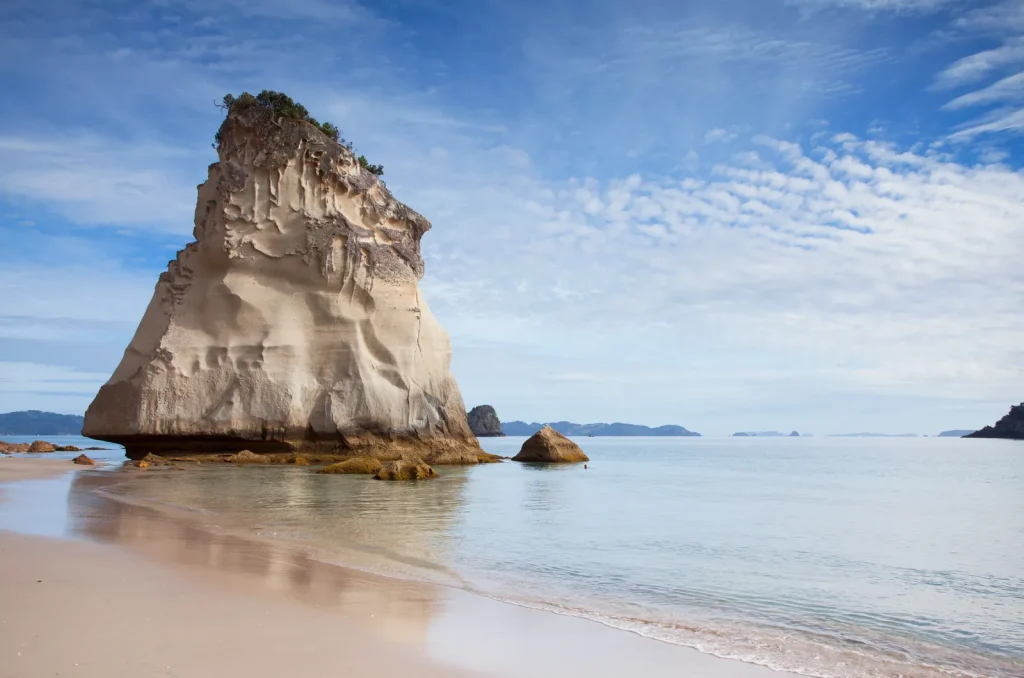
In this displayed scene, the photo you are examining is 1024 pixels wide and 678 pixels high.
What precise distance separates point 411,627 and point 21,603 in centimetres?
312

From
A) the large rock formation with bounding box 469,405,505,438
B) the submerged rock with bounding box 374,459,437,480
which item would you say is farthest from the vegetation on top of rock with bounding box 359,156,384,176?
the large rock formation with bounding box 469,405,505,438

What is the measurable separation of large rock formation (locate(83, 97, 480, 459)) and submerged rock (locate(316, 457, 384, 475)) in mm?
4465

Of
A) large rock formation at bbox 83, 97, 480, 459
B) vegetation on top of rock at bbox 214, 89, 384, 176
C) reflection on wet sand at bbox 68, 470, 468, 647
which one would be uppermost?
vegetation on top of rock at bbox 214, 89, 384, 176

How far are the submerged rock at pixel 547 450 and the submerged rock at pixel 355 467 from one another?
13.7 m

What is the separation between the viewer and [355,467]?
24.8m

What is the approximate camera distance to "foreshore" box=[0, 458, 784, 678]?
4.61 metres

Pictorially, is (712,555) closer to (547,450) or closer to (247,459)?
(247,459)

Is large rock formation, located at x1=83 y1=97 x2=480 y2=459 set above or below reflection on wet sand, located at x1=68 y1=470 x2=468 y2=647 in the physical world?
above

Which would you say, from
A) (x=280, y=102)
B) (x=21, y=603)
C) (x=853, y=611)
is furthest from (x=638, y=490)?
(x=280, y=102)

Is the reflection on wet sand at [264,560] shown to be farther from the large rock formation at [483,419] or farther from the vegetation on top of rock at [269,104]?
the large rock formation at [483,419]

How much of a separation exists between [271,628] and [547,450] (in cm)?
3311

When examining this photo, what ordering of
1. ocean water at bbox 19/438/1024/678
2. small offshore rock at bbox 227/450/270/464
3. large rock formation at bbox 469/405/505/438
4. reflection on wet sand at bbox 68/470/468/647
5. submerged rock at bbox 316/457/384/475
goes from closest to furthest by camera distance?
reflection on wet sand at bbox 68/470/468/647 < ocean water at bbox 19/438/1024/678 < submerged rock at bbox 316/457/384/475 < small offshore rock at bbox 227/450/270/464 < large rock formation at bbox 469/405/505/438

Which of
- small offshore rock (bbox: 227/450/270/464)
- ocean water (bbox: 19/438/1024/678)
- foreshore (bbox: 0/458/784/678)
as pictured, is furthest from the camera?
small offshore rock (bbox: 227/450/270/464)

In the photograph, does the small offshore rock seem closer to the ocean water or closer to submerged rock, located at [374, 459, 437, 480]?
the ocean water
